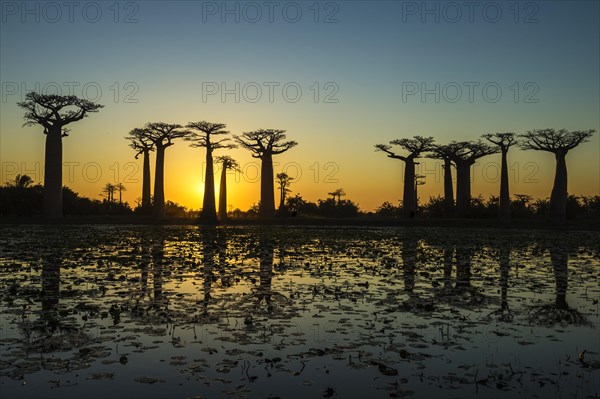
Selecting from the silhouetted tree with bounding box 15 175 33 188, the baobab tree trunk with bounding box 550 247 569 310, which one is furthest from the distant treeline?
the baobab tree trunk with bounding box 550 247 569 310

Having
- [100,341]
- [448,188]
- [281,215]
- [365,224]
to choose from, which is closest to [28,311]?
[100,341]

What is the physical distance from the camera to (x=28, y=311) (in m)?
9.87

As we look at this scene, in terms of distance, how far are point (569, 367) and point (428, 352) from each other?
5.67 ft

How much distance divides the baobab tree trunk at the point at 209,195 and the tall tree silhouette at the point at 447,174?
29.2 m

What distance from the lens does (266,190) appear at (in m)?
70.7

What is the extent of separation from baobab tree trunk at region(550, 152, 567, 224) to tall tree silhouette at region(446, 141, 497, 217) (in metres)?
12.3

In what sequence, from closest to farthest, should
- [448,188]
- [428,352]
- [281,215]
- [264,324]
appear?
1. [428,352]
2. [264,324]
3. [281,215]
4. [448,188]

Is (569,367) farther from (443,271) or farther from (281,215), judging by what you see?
(281,215)

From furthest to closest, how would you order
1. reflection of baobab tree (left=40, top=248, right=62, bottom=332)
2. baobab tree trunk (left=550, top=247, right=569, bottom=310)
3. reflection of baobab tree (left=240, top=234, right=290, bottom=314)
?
baobab tree trunk (left=550, top=247, right=569, bottom=310), reflection of baobab tree (left=240, top=234, right=290, bottom=314), reflection of baobab tree (left=40, top=248, right=62, bottom=332)

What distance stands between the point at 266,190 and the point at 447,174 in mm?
26900

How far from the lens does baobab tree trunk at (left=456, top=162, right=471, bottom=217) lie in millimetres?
70006

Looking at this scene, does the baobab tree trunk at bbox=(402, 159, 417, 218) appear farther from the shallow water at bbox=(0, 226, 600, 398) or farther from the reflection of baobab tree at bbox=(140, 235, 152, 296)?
the shallow water at bbox=(0, 226, 600, 398)

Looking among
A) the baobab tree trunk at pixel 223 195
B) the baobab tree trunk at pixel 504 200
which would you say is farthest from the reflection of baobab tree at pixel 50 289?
the baobab tree trunk at pixel 504 200

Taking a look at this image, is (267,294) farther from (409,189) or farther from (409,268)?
(409,189)
